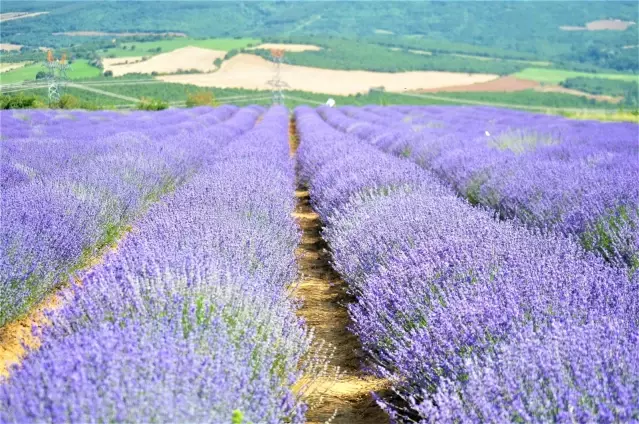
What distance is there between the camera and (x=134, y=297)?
242 cm

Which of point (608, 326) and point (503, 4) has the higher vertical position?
point (503, 4)

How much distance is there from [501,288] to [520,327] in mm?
428

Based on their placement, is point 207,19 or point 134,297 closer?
point 134,297

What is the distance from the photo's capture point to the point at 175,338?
2.13 metres

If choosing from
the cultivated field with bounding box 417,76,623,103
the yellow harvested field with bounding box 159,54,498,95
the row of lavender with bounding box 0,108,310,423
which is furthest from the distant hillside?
the row of lavender with bounding box 0,108,310,423

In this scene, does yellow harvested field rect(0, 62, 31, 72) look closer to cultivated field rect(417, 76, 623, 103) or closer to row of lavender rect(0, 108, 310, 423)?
row of lavender rect(0, 108, 310, 423)

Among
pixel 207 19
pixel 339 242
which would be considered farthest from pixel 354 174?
pixel 207 19

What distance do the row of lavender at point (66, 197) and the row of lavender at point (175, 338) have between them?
0.63 meters

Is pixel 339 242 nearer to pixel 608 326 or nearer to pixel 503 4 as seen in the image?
pixel 608 326

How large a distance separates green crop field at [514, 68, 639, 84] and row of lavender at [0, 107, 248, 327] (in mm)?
46004

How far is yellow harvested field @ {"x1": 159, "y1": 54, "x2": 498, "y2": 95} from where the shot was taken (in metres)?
38.1

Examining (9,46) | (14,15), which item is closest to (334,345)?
(9,46)

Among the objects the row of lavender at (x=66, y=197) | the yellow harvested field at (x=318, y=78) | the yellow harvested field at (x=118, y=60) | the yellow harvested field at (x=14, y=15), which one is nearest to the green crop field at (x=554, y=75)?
the yellow harvested field at (x=318, y=78)

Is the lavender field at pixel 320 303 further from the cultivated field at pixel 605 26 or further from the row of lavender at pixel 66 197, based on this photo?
the cultivated field at pixel 605 26
